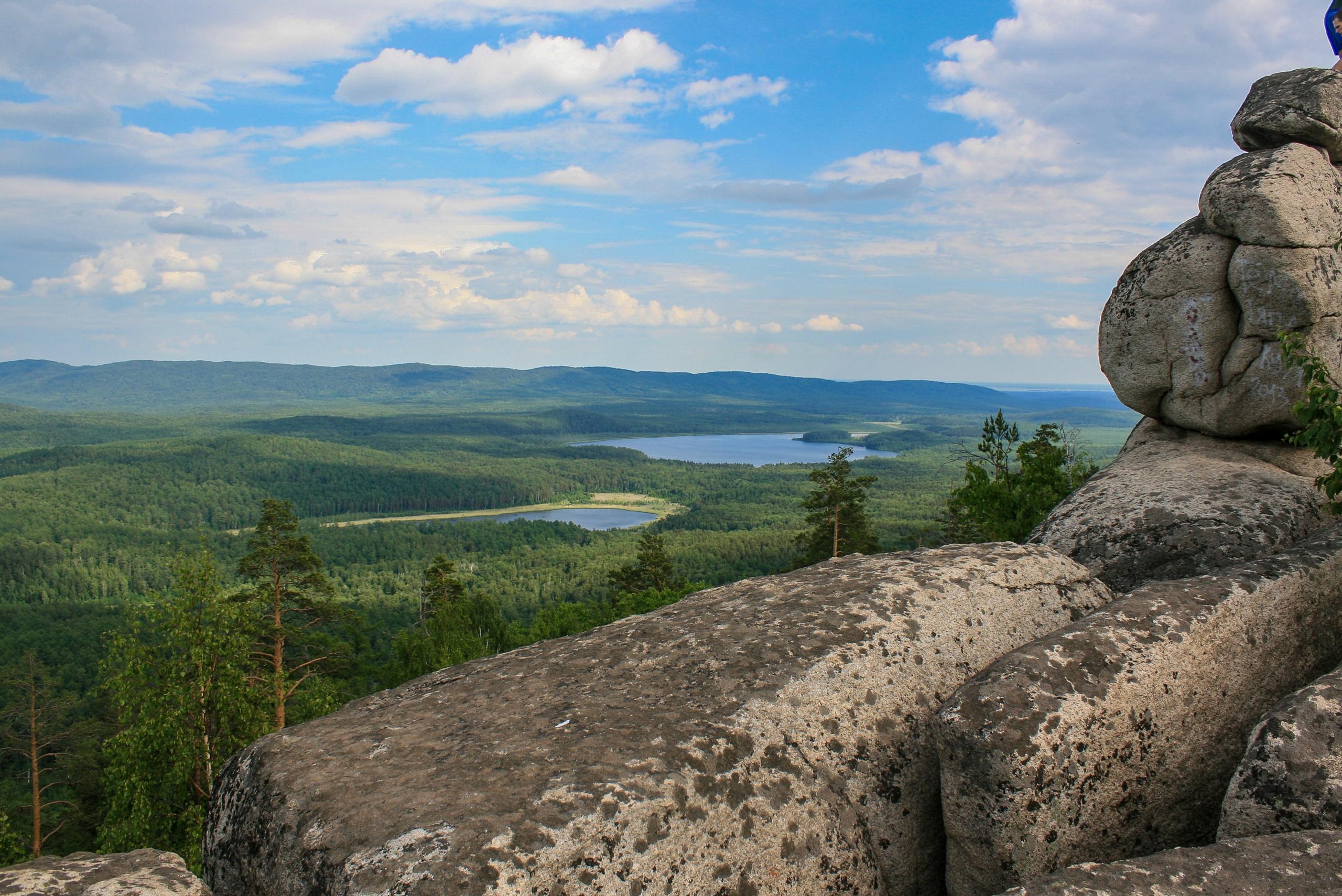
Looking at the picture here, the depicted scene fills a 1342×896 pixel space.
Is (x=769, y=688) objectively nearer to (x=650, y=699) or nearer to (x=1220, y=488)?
(x=650, y=699)

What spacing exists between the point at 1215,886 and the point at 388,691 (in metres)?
6.05

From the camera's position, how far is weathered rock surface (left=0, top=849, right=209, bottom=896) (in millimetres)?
4605

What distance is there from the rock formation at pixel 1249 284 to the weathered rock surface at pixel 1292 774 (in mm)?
8171

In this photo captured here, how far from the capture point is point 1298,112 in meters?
11.9

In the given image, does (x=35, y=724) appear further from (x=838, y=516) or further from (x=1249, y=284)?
(x=838, y=516)

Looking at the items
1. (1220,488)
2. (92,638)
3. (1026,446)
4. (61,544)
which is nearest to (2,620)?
(92,638)

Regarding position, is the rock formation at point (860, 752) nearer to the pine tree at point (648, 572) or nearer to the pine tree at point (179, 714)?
the pine tree at point (179, 714)

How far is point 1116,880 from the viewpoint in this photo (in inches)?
161

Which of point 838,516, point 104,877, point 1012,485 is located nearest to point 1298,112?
point 1012,485

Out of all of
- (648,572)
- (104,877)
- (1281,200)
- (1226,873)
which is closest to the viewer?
(1226,873)

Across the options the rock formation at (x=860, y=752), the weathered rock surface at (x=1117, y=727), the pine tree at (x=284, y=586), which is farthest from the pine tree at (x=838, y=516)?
the weathered rock surface at (x=1117, y=727)

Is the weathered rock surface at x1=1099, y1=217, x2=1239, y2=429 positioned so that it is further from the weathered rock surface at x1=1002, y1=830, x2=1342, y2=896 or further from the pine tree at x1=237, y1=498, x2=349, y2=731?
the pine tree at x1=237, y1=498, x2=349, y2=731

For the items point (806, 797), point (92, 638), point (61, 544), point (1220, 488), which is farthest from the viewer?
point (61, 544)

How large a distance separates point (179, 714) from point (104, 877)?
48.4 ft
